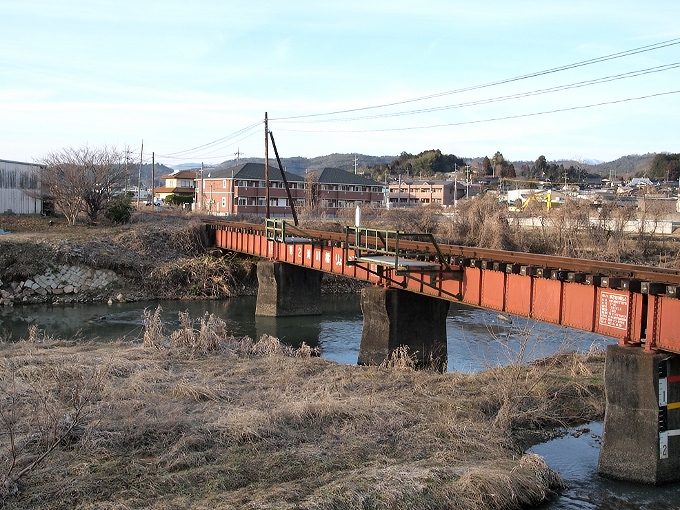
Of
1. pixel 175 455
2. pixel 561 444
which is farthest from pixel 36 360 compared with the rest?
pixel 561 444

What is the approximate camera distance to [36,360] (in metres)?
18.4

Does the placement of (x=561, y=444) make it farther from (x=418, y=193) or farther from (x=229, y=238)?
(x=418, y=193)

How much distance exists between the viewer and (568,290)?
17031 mm

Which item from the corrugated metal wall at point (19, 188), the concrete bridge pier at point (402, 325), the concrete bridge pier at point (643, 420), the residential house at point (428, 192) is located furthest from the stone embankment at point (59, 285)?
the residential house at point (428, 192)

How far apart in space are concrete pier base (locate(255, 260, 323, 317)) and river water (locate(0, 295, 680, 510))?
30.5 inches

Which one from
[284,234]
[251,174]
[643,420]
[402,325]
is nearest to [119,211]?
[284,234]

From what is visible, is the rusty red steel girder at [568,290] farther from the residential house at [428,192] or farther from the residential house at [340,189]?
the residential house at [428,192]

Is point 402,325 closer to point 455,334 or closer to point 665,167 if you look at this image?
point 455,334

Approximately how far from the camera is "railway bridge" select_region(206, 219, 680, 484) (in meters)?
13.9

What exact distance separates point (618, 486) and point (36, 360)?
15031 mm

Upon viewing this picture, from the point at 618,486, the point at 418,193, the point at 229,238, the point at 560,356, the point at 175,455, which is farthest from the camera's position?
the point at 418,193

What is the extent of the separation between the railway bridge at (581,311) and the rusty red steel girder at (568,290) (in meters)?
0.03

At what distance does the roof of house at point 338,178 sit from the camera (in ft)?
308

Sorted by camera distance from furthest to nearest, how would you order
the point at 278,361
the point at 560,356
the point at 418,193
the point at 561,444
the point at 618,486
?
the point at 418,193 < the point at 560,356 < the point at 278,361 < the point at 561,444 < the point at 618,486
